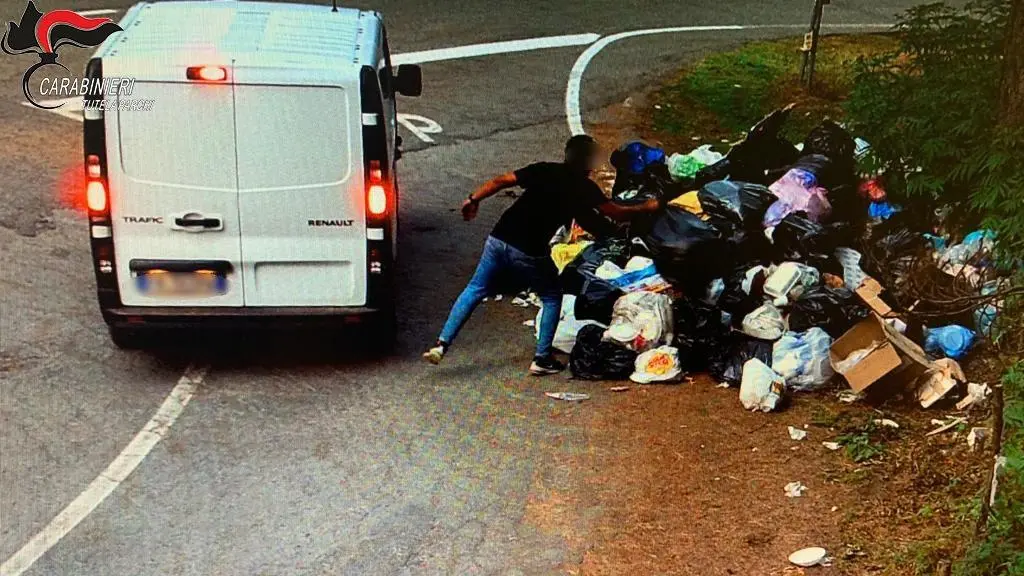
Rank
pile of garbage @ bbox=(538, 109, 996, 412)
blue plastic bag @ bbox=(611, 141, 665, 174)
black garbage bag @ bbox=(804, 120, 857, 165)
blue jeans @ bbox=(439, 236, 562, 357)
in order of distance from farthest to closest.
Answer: blue plastic bag @ bbox=(611, 141, 665, 174) → black garbage bag @ bbox=(804, 120, 857, 165) → blue jeans @ bbox=(439, 236, 562, 357) → pile of garbage @ bbox=(538, 109, 996, 412)

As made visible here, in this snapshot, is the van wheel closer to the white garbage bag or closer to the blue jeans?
the blue jeans

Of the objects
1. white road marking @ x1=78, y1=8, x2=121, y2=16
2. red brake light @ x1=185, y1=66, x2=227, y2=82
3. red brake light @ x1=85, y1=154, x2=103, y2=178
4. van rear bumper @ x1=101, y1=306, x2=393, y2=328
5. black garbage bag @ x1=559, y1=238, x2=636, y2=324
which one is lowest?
black garbage bag @ x1=559, y1=238, x2=636, y2=324

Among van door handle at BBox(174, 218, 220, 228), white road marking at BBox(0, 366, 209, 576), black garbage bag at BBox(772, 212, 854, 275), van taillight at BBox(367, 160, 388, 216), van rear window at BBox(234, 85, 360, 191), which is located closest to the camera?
white road marking at BBox(0, 366, 209, 576)

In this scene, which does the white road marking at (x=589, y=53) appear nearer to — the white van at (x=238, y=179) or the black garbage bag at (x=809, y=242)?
the black garbage bag at (x=809, y=242)

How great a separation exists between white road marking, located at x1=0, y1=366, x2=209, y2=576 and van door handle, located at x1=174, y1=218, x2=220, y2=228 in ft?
3.71

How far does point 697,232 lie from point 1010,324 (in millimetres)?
2263

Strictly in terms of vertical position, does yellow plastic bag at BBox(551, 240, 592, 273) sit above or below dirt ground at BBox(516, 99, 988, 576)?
above

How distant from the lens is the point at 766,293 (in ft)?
27.6

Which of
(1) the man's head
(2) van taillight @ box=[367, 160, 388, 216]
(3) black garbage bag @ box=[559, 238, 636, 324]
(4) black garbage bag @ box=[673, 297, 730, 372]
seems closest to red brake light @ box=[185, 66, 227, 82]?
(2) van taillight @ box=[367, 160, 388, 216]

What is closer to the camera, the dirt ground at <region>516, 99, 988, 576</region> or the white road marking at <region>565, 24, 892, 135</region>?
the dirt ground at <region>516, 99, 988, 576</region>

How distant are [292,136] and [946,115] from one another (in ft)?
16.5

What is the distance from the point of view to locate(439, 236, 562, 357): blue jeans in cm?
794

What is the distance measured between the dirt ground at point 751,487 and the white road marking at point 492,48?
959 centimetres

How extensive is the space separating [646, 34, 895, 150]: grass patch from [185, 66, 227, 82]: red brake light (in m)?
7.61
